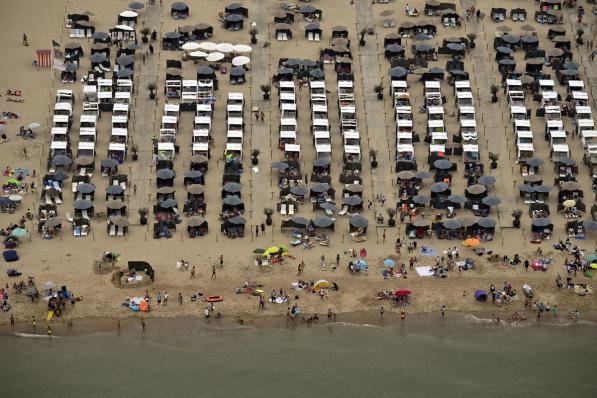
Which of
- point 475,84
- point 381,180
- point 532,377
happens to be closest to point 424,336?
point 532,377

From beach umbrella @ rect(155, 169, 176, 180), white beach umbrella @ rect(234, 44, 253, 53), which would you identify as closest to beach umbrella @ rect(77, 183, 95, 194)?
beach umbrella @ rect(155, 169, 176, 180)

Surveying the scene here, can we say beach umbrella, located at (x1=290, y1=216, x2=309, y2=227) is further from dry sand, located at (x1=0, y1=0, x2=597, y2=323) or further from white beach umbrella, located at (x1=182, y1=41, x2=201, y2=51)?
white beach umbrella, located at (x1=182, y1=41, x2=201, y2=51)

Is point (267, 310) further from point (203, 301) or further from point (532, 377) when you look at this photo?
point (532, 377)

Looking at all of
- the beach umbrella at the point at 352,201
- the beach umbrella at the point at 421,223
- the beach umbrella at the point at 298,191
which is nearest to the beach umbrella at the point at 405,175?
the beach umbrella at the point at 352,201

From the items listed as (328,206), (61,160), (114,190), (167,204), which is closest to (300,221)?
(328,206)

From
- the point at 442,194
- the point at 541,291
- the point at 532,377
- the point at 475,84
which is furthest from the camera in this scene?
the point at 475,84
